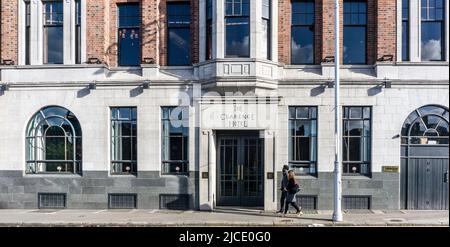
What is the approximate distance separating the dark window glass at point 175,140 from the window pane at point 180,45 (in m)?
1.92

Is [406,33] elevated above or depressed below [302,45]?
above

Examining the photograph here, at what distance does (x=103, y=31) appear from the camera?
15.9 m

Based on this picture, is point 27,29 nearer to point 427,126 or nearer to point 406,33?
point 406,33

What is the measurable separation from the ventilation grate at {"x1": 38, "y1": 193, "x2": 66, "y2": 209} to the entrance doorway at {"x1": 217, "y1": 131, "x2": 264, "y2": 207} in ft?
20.2

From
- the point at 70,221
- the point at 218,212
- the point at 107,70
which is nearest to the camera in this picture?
the point at 70,221

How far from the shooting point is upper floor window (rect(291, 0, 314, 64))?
52.0 ft

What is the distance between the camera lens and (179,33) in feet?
53.2

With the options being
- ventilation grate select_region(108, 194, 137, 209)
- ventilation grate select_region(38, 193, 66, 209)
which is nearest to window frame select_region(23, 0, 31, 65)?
ventilation grate select_region(38, 193, 66, 209)

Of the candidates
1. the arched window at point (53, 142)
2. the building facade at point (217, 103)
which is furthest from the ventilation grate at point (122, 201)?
the arched window at point (53, 142)

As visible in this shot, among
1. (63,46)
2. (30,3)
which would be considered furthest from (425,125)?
(30,3)

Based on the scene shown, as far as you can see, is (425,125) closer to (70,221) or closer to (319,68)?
(319,68)

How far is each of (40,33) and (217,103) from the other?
7.63 m

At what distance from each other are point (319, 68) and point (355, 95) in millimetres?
1692

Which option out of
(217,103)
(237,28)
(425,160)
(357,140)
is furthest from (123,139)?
(425,160)
